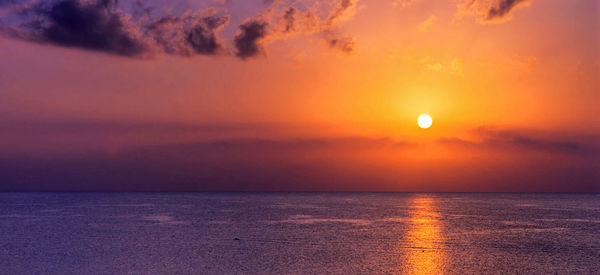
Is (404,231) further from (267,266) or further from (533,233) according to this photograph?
(267,266)

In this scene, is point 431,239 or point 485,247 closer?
point 485,247

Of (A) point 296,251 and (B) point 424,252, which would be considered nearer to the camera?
(B) point 424,252

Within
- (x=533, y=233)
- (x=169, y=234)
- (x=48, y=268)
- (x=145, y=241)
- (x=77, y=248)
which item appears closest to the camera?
(x=48, y=268)

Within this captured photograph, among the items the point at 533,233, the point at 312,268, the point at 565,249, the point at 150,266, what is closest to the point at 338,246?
the point at 312,268

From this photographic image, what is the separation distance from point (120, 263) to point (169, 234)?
545 inches

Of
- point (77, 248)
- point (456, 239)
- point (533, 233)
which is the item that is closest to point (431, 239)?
point (456, 239)

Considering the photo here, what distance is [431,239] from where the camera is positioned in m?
34.8

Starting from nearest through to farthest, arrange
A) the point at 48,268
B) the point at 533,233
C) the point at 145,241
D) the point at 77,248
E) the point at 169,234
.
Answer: the point at 48,268 < the point at 77,248 < the point at 145,241 < the point at 169,234 < the point at 533,233

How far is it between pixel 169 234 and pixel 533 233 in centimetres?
2772

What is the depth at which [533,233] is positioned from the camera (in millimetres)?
40719

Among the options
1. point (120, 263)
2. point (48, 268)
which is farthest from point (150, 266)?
point (48, 268)

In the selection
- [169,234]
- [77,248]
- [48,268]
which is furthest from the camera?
[169,234]

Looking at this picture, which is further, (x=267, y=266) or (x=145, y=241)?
(x=145, y=241)

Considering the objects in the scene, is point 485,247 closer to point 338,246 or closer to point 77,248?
point 338,246
